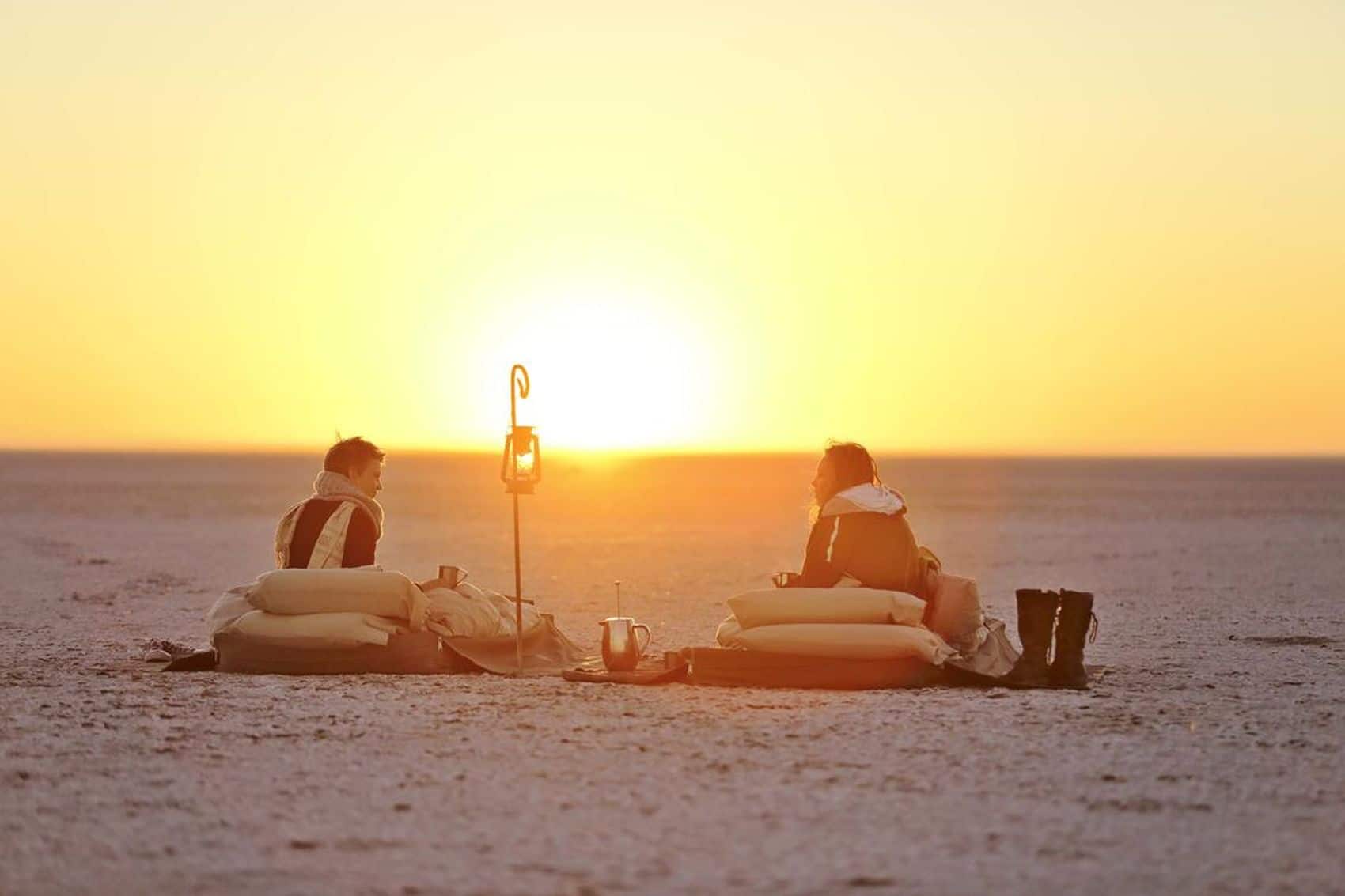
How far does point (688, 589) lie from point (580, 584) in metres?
Result: 1.57

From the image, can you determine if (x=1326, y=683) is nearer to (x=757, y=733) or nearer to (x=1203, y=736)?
(x=1203, y=736)

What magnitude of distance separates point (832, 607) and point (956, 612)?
101cm

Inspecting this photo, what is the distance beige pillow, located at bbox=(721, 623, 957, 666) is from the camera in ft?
36.0

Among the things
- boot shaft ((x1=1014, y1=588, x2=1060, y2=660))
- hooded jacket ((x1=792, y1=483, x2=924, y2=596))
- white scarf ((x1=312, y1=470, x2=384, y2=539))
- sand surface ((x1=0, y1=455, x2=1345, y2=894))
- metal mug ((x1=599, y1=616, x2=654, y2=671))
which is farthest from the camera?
white scarf ((x1=312, y1=470, x2=384, y2=539))

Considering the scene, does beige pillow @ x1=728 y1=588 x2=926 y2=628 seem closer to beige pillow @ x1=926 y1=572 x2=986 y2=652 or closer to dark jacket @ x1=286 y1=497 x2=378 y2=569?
beige pillow @ x1=926 y1=572 x2=986 y2=652

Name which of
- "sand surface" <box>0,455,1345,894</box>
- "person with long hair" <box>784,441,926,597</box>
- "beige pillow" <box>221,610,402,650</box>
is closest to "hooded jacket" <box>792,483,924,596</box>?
"person with long hair" <box>784,441,926,597</box>

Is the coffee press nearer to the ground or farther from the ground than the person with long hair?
nearer to the ground

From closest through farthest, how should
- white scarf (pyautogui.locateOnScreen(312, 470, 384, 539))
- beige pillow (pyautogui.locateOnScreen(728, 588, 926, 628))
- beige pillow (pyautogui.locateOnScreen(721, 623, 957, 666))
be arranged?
beige pillow (pyautogui.locateOnScreen(721, 623, 957, 666))
beige pillow (pyautogui.locateOnScreen(728, 588, 926, 628))
white scarf (pyautogui.locateOnScreen(312, 470, 384, 539))

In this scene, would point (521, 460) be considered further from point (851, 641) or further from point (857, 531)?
point (851, 641)

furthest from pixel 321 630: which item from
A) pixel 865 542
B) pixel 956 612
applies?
pixel 956 612

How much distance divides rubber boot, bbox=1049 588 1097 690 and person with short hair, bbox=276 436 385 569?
14.1ft

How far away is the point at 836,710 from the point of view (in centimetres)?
1001

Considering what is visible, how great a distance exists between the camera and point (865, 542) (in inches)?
449

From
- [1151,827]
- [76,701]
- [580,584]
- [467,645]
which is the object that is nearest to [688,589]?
[580,584]
